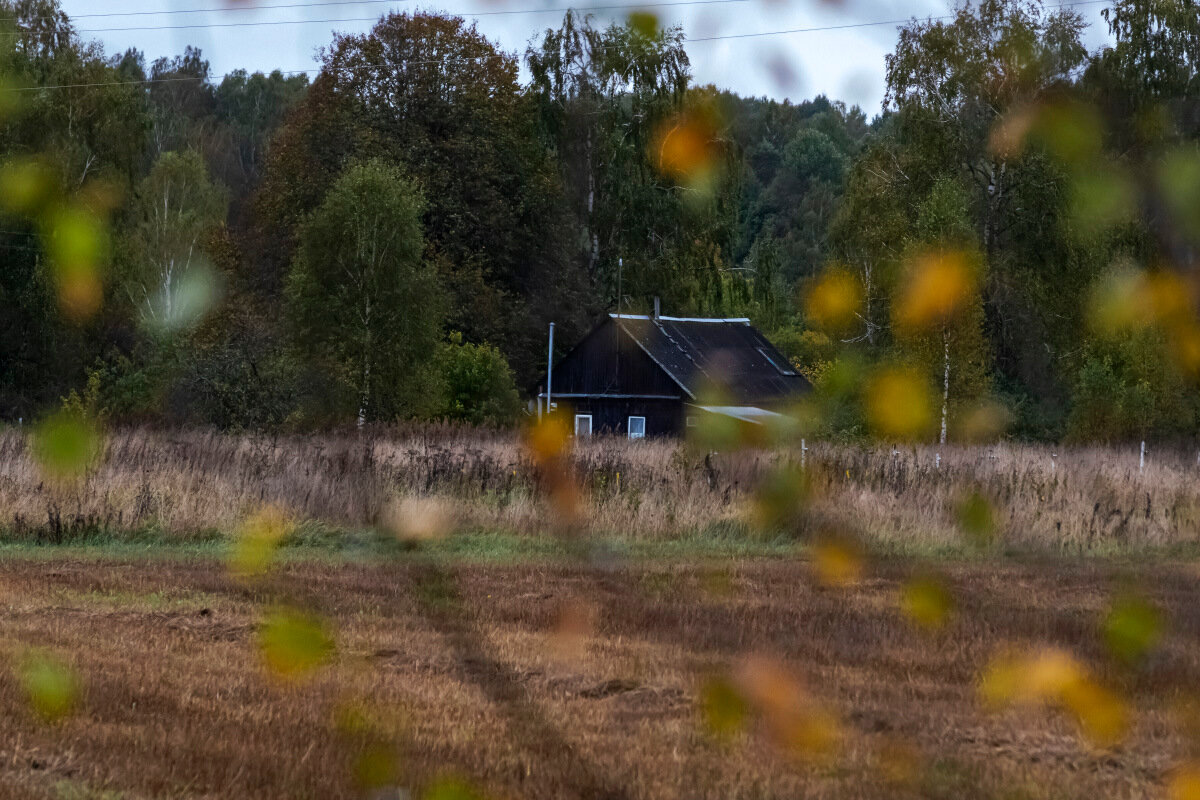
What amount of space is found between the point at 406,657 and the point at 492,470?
8981 mm

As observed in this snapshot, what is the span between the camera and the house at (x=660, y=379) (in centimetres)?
4388

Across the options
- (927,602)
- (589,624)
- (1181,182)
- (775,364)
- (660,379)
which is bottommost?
(927,602)

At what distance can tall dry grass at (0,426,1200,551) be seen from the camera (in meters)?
15.1

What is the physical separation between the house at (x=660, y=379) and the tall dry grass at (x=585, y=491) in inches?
968

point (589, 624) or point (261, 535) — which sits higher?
point (589, 624)

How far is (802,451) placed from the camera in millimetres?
19703

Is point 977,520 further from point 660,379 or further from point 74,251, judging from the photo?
point 74,251

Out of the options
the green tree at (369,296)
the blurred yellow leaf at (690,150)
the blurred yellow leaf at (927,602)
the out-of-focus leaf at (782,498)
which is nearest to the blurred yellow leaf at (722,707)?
the blurred yellow leaf at (927,602)

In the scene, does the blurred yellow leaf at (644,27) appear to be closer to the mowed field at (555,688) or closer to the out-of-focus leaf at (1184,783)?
the mowed field at (555,688)

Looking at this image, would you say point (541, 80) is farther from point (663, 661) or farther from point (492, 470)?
point (663, 661)

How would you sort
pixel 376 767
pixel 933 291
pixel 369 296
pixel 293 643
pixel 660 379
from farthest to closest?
1. pixel 660 379
2. pixel 933 291
3. pixel 369 296
4. pixel 293 643
5. pixel 376 767

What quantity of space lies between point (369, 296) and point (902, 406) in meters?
12.3

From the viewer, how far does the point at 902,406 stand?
34.9m

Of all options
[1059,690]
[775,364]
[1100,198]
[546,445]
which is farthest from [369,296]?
[1059,690]
